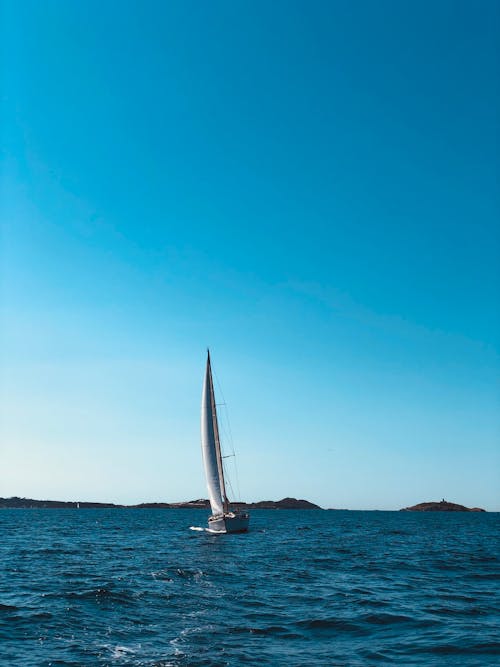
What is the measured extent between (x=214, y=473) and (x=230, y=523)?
573 cm

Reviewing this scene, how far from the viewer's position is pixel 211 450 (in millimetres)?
61438

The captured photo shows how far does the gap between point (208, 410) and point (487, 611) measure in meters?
42.7

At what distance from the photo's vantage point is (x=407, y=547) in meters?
53.4

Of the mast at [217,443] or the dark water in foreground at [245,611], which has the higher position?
the mast at [217,443]

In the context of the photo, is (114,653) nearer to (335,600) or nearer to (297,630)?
(297,630)

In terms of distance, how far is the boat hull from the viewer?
5822 cm

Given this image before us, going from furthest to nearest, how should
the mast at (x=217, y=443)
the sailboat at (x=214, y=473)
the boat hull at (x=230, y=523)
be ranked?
1. the mast at (x=217, y=443)
2. the sailboat at (x=214, y=473)
3. the boat hull at (x=230, y=523)

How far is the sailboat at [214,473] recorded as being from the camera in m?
59.0

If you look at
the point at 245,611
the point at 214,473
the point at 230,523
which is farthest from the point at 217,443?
the point at 245,611

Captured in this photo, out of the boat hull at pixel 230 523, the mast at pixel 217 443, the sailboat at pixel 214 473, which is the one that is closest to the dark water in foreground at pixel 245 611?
the boat hull at pixel 230 523

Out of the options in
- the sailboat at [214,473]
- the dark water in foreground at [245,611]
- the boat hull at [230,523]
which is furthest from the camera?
the sailboat at [214,473]

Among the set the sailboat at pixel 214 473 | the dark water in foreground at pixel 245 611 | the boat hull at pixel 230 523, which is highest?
the sailboat at pixel 214 473

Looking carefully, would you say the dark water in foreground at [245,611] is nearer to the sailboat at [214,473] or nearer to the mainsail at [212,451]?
the sailboat at [214,473]

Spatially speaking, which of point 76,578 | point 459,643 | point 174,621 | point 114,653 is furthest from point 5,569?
point 459,643
